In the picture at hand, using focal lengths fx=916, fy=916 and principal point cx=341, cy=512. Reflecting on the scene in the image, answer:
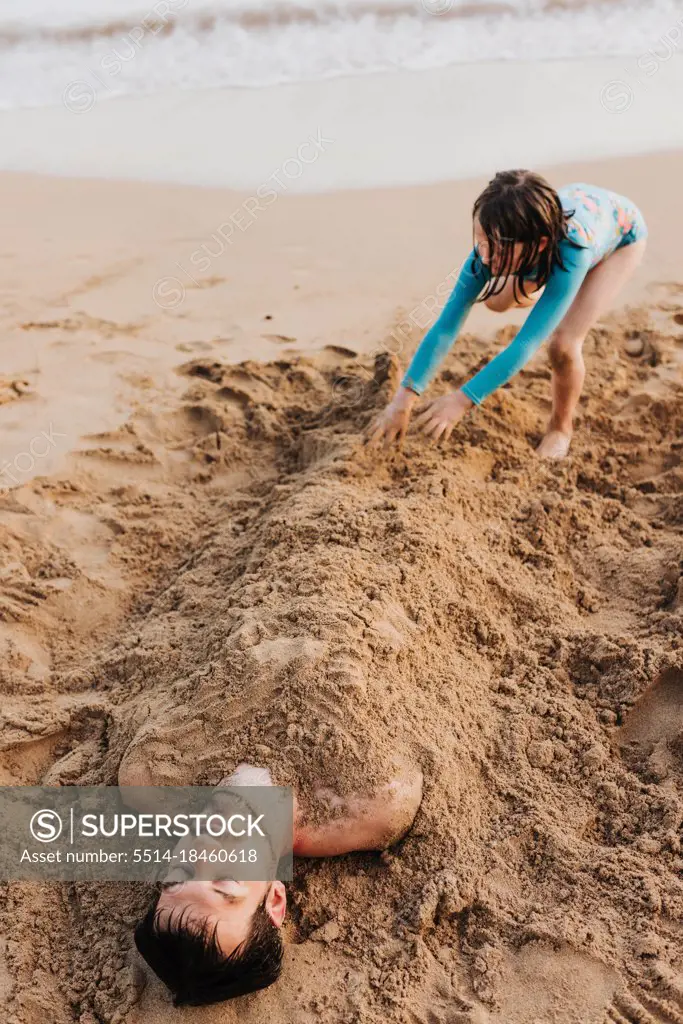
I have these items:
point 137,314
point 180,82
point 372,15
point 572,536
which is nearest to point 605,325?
point 572,536

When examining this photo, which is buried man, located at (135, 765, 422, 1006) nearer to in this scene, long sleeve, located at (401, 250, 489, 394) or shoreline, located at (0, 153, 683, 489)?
long sleeve, located at (401, 250, 489, 394)

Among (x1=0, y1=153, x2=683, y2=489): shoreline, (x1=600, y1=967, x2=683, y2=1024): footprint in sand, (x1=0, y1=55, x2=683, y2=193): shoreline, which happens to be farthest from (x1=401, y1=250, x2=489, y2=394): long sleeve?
(x1=0, y1=55, x2=683, y2=193): shoreline

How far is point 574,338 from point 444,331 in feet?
1.65

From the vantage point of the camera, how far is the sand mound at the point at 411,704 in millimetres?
1851

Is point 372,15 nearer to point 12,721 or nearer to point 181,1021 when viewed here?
point 12,721

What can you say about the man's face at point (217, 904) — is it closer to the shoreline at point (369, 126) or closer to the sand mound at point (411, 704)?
the sand mound at point (411, 704)

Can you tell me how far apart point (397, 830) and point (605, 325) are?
266 cm

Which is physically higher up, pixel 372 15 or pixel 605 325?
pixel 372 15

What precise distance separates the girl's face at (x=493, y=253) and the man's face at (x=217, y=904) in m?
1.86

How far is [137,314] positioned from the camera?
161 inches

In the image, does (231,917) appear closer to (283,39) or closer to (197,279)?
(197,279)

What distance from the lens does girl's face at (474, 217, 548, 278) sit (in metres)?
2.72

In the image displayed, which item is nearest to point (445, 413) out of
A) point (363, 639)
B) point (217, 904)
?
point (363, 639)

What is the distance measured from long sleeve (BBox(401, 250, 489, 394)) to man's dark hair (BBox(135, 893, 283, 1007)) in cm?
175
